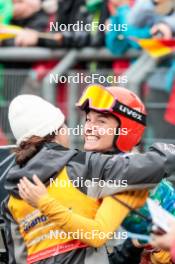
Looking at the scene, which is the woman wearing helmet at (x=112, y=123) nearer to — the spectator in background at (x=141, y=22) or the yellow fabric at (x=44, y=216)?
the yellow fabric at (x=44, y=216)

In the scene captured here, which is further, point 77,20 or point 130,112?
point 77,20

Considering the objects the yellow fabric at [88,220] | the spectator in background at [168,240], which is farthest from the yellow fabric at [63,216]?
the spectator in background at [168,240]

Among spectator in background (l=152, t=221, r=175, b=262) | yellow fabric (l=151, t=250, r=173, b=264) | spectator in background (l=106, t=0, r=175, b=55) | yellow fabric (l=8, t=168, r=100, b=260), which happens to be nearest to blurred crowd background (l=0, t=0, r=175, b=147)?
spectator in background (l=106, t=0, r=175, b=55)

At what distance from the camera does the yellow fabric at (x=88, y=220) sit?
4.97m

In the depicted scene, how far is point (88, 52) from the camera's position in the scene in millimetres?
10250

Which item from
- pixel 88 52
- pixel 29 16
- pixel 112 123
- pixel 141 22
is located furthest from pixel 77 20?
pixel 112 123

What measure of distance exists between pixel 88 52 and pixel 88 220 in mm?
5400

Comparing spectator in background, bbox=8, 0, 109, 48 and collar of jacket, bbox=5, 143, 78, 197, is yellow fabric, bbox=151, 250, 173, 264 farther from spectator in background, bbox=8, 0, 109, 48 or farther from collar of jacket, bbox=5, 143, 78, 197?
spectator in background, bbox=8, 0, 109, 48

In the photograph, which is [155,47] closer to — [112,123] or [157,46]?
[157,46]

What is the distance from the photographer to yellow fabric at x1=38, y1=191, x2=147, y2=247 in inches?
196

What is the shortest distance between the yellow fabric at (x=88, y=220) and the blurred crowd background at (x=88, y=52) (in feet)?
12.2

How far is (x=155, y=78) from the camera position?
9.12m

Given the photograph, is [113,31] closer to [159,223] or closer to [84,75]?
[84,75]

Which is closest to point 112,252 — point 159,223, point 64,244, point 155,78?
point 64,244
